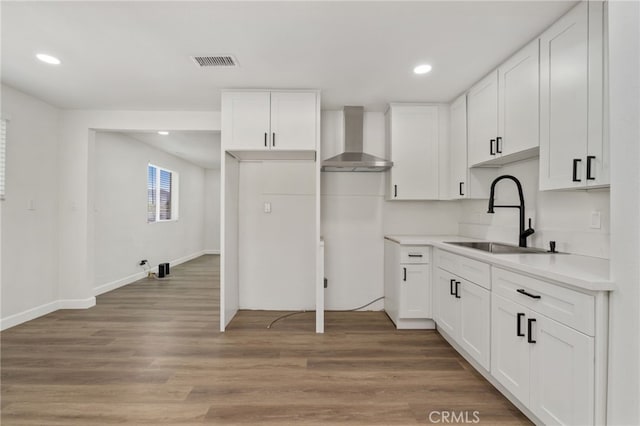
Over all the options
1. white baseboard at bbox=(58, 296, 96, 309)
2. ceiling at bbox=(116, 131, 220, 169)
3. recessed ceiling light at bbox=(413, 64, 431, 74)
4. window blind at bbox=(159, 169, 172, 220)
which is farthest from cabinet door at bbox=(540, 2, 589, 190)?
window blind at bbox=(159, 169, 172, 220)

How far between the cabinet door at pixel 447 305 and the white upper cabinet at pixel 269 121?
68.8 inches

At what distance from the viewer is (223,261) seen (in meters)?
3.04

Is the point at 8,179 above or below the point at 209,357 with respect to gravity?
above

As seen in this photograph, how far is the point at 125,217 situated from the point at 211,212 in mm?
3640

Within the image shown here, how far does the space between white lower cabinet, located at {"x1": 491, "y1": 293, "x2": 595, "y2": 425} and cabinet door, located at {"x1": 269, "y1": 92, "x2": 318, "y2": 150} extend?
212 centimetres

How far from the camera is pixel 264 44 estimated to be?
86.4 inches

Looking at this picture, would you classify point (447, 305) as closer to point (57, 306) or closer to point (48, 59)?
point (48, 59)

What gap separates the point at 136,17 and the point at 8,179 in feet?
7.99

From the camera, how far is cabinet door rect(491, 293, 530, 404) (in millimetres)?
1672

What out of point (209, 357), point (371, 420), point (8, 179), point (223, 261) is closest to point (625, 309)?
point (371, 420)

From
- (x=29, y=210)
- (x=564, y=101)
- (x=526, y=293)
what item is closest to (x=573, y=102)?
(x=564, y=101)

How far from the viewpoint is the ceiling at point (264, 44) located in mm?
1841

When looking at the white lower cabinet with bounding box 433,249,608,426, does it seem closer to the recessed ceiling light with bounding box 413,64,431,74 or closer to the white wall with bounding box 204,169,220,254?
the recessed ceiling light with bounding box 413,64,431,74

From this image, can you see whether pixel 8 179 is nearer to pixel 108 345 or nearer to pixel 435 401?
pixel 108 345
